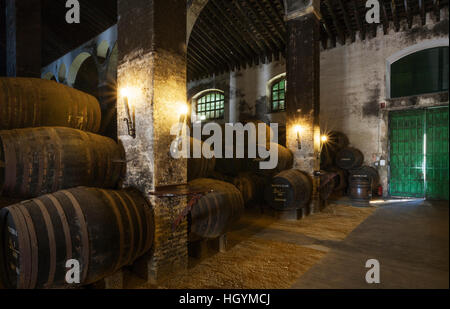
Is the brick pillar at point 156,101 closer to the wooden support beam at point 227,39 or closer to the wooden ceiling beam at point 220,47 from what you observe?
the wooden support beam at point 227,39

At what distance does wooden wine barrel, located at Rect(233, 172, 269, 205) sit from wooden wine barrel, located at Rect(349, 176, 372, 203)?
343 centimetres

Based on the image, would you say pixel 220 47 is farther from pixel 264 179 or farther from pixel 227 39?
pixel 264 179

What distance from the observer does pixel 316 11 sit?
8.20 meters

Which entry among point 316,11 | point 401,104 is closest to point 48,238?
point 316,11

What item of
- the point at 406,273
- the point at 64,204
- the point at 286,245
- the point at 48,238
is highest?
the point at 64,204

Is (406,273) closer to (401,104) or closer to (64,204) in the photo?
(64,204)

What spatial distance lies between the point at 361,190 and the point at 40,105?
9105mm

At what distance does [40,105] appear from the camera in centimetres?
375

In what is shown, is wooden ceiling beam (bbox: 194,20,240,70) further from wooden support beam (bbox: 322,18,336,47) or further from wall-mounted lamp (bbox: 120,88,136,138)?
wall-mounted lamp (bbox: 120,88,136,138)

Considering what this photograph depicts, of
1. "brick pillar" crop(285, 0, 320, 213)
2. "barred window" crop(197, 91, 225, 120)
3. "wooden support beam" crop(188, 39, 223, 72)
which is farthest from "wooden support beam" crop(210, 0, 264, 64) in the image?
"brick pillar" crop(285, 0, 320, 213)

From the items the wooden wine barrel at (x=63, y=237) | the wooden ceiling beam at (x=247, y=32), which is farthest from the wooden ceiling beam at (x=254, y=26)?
the wooden wine barrel at (x=63, y=237)

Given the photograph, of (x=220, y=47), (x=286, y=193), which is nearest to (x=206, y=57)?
(x=220, y=47)

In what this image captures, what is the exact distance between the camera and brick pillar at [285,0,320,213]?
7840 mm
